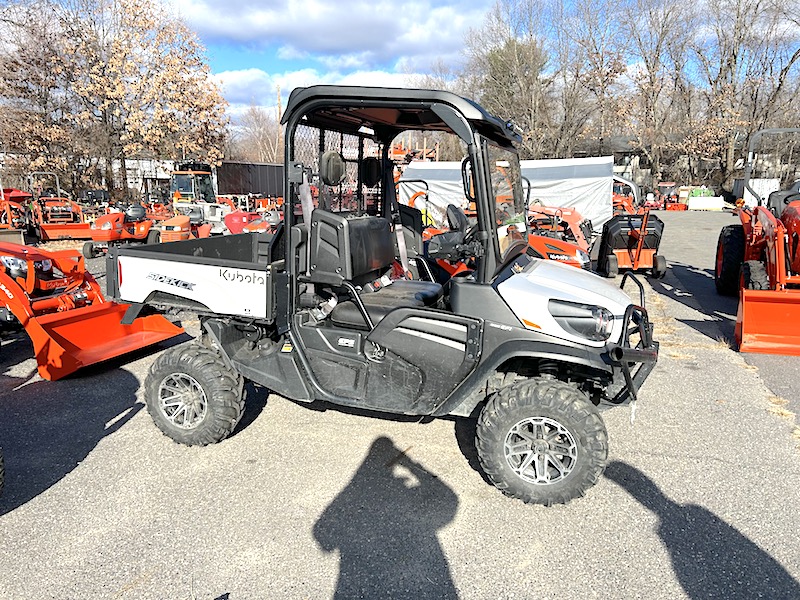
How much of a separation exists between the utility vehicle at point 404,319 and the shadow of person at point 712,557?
52 cm

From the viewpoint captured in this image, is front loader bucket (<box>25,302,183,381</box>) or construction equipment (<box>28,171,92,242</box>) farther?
construction equipment (<box>28,171,92,242</box>)

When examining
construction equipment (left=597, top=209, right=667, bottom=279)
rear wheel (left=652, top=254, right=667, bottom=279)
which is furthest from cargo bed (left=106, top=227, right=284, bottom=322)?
rear wheel (left=652, top=254, right=667, bottom=279)

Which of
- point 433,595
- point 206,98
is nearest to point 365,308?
point 433,595

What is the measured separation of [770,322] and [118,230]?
13690mm

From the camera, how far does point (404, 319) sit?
3660 millimetres

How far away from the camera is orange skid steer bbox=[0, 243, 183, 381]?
17.2 ft

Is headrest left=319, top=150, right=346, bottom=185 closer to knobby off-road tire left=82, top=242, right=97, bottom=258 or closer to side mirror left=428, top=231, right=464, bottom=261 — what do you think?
side mirror left=428, top=231, right=464, bottom=261

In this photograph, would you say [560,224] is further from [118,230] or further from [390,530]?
[118,230]

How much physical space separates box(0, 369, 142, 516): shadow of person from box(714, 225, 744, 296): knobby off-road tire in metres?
8.68

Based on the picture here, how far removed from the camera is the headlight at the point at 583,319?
3475mm

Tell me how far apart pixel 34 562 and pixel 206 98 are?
26.1 meters

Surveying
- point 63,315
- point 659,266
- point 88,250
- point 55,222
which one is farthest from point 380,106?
point 55,222

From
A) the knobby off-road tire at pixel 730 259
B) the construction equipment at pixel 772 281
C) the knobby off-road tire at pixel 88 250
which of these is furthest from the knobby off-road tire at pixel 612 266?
the knobby off-road tire at pixel 88 250

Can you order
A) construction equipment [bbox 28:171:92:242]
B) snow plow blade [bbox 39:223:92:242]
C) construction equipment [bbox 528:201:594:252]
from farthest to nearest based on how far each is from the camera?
1. snow plow blade [bbox 39:223:92:242]
2. construction equipment [bbox 28:171:92:242]
3. construction equipment [bbox 528:201:594:252]
